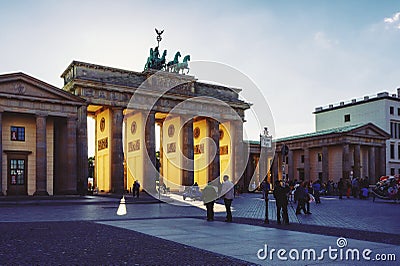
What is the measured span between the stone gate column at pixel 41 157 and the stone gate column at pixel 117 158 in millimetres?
11519

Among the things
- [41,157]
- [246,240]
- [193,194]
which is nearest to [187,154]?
[193,194]

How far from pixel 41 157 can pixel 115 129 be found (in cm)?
1261

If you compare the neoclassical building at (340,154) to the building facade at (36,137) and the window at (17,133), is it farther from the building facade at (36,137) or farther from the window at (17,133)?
the window at (17,133)

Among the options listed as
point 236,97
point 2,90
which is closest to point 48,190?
point 2,90

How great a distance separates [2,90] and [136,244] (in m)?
31.9

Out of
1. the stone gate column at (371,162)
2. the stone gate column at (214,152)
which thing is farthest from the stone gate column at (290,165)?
the stone gate column at (214,152)

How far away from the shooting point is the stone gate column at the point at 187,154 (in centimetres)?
5838

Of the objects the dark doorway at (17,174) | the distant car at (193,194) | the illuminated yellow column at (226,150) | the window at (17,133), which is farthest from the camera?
the illuminated yellow column at (226,150)

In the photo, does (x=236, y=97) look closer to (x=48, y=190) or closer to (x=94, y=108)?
(x=94, y=108)

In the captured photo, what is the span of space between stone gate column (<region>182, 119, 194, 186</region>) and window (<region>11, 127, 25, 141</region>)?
69.5 feet

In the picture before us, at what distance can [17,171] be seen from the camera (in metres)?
42.7

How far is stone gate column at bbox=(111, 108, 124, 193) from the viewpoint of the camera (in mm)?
51781

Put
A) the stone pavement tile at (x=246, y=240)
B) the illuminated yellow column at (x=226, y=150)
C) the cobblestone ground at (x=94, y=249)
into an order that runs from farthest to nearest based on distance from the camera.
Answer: the illuminated yellow column at (x=226, y=150) < the stone pavement tile at (x=246, y=240) < the cobblestone ground at (x=94, y=249)

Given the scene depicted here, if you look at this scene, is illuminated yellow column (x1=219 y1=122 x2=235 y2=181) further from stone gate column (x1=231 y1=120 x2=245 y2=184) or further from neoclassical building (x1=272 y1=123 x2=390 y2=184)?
neoclassical building (x1=272 y1=123 x2=390 y2=184)
